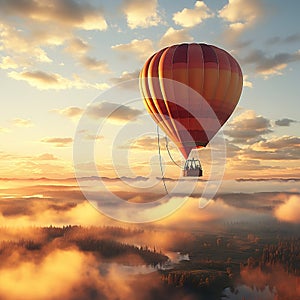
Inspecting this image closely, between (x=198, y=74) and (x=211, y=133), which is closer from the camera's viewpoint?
(x=198, y=74)

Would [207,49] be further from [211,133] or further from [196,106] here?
[211,133]

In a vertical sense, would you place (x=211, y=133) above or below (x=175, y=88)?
below

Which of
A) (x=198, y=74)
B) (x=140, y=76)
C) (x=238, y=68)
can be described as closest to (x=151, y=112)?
(x=140, y=76)

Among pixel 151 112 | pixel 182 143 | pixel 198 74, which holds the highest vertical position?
pixel 198 74
